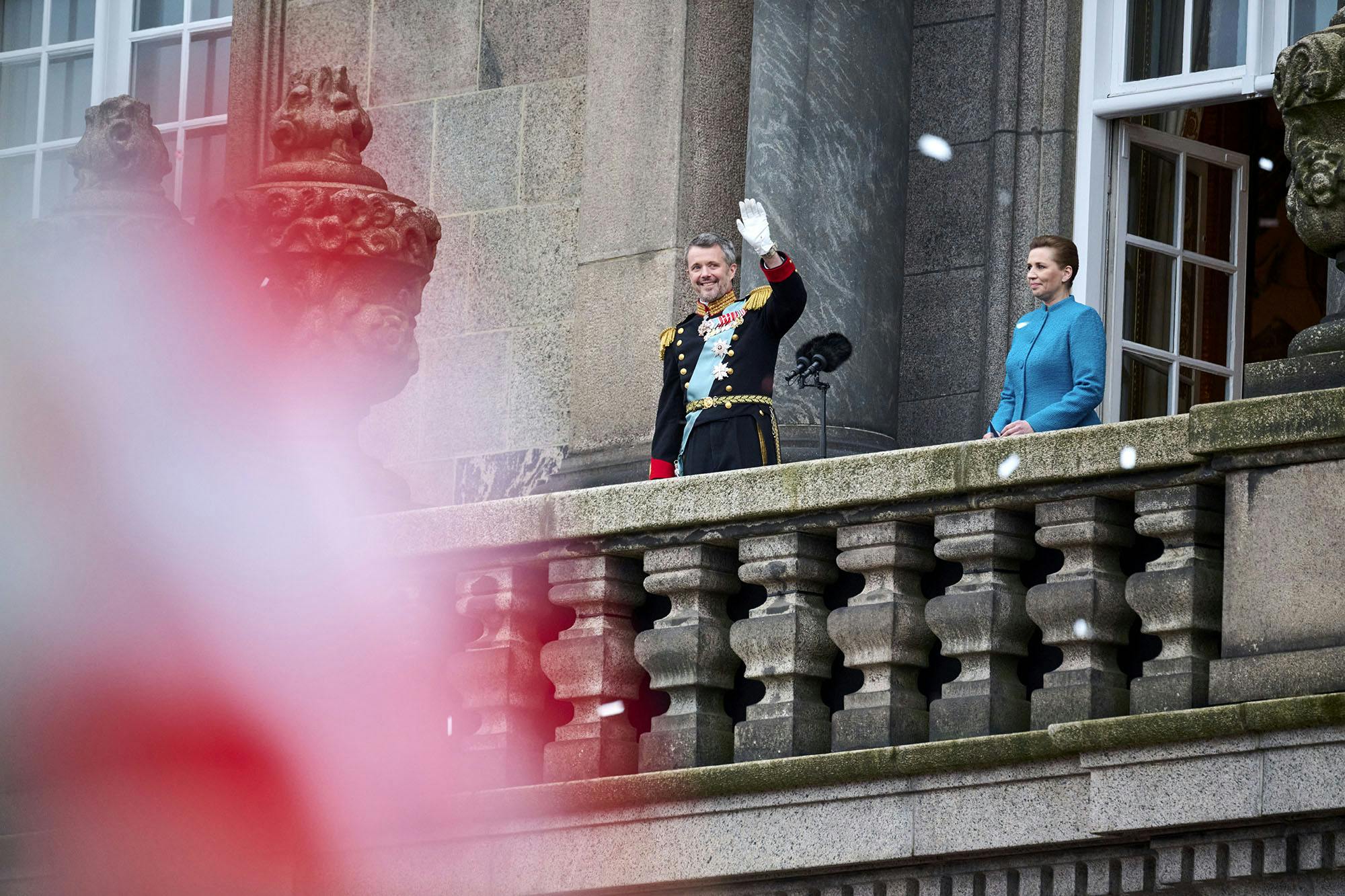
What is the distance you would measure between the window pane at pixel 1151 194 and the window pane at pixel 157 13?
550 cm

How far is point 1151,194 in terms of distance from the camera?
12844 mm

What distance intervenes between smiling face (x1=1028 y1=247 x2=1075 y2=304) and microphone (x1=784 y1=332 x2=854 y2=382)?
0.71 metres

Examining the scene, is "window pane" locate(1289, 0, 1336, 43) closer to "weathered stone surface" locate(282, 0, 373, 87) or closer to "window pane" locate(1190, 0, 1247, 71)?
"window pane" locate(1190, 0, 1247, 71)

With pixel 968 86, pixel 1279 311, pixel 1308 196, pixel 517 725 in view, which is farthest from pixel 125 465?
pixel 1279 311

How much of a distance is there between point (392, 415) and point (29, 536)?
3029mm

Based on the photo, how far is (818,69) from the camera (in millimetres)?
12570

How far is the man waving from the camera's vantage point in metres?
10.1

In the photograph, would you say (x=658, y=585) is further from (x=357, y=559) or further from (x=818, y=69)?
(x=818, y=69)

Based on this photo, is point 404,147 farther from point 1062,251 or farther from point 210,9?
point 1062,251

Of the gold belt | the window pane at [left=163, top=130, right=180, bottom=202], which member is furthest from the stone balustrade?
the window pane at [left=163, top=130, right=180, bottom=202]

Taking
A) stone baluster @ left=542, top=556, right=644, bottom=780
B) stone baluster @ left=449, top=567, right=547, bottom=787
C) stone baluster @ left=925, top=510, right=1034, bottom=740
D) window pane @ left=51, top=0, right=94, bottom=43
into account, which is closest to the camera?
stone baluster @ left=925, top=510, right=1034, bottom=740

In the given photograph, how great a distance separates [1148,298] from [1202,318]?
1.00ft

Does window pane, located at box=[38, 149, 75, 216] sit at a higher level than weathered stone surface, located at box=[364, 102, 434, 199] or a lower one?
higher

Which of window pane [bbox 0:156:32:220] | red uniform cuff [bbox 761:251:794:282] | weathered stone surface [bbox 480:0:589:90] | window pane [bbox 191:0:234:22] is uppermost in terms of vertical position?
window pane [bbox 191:0:234:22]
